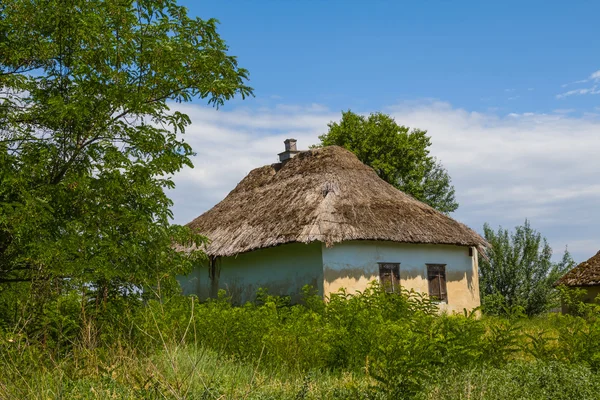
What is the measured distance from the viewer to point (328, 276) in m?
14.6

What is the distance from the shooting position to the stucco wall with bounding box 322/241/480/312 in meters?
14.8

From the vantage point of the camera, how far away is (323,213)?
14.9 meters

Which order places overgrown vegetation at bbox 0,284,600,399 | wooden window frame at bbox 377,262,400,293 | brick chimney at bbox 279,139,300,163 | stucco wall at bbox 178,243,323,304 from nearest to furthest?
overgrown vegetation at bbox 0,284,600,399 → stucco wall at bbox 178,243,323,304 → wooden window frame at bbox 377,262,400,293 → brick chimney at bbox 279,139,300,163

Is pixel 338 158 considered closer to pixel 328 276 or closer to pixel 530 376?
pixel 328 276

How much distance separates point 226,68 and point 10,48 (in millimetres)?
2765

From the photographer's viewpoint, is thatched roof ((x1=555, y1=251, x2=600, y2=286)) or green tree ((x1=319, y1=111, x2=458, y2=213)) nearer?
thatched roof ((x1=555, y1=251, x2=600, y2=286))

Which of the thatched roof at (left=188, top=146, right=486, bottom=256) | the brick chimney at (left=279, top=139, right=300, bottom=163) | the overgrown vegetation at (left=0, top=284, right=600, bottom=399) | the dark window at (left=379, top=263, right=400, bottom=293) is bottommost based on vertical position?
the overgrown vegetation at (left=0, top=284, right=600, bottom=399)

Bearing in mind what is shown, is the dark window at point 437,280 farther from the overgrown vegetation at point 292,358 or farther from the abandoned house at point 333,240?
the overgrown vegetation at point 292,358

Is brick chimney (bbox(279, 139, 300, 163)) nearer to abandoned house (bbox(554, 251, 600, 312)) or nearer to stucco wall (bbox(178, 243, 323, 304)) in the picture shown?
stucco wall (bbox(178, 243, 323, 304))

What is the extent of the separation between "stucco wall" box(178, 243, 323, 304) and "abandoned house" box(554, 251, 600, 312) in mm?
9510

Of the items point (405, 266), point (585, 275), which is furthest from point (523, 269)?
point (405, 266)

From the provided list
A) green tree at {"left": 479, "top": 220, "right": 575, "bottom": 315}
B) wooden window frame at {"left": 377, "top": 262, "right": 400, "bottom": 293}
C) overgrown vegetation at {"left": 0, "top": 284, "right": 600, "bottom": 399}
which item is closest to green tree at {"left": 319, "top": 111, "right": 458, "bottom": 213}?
green tree at {"left": 479, "top": 220, "right": 575, "bottom": 315}

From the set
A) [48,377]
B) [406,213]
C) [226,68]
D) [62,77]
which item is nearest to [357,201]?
[406,213]

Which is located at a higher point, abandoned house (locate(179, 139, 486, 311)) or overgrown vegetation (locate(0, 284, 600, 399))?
abandoned house (locate(179, 139, 486, 311))
